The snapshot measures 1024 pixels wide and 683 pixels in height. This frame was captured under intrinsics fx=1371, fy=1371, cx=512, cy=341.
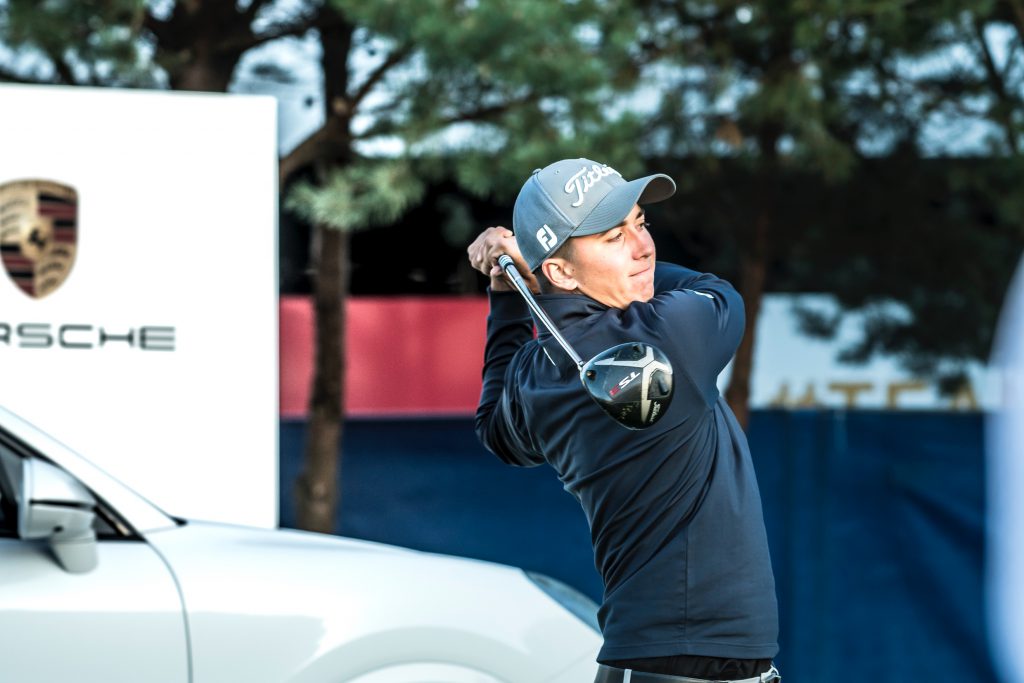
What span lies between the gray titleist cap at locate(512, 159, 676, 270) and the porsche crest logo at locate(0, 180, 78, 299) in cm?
274

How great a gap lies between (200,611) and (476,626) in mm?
716

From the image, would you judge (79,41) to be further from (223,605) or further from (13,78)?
(223,605)

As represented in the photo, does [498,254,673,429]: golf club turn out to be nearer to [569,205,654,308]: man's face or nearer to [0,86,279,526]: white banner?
[569,205,654,308]: man's face

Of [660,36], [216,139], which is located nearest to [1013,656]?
[216,139]

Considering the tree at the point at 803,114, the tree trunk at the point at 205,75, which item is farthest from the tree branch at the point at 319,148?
the tree at the point at 803,114

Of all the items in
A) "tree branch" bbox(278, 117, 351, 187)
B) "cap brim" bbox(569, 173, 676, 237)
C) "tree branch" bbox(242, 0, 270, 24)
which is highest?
"tree branch" bbox(242, 0, 270, 24)

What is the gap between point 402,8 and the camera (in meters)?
5.44

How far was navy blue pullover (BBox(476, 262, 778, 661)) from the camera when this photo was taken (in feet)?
7.61

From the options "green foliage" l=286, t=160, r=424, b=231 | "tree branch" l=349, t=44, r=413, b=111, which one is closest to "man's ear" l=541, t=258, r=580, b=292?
"green foliage" l=286, t=160, r=424, b=231

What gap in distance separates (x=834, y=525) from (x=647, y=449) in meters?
4.39

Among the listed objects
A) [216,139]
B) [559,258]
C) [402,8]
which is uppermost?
[402,8]

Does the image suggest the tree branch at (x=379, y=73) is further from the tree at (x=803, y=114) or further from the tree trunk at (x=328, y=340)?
the tree at (x=803, y=114)

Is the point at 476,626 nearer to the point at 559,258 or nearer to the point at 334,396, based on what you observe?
the point at 559,258

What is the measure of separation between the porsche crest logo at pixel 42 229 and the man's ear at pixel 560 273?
2787mm
